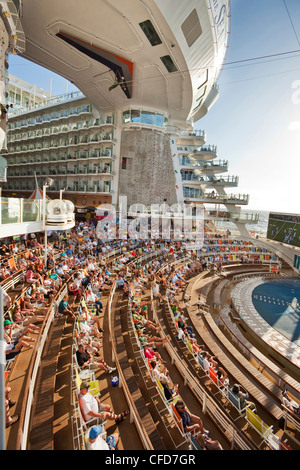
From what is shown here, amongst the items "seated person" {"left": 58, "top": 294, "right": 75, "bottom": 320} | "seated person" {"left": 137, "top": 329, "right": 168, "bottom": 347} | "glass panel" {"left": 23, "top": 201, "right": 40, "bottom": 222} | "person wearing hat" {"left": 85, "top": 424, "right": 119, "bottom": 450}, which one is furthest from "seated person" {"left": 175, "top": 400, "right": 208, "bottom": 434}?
"glass panel" {"left": 23, "top": 201, "right": 40, "bottom": 222}

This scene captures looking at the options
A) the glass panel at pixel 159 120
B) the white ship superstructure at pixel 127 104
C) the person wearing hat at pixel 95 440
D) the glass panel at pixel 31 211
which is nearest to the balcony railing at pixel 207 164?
the white ship superstructure at pixel 127 104

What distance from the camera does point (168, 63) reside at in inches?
680

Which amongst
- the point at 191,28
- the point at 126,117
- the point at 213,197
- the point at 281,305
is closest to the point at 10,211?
the point at 191,28

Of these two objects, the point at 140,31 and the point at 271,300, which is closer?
the point at 140,31

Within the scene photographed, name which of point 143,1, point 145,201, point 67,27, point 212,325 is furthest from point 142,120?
point 212,325

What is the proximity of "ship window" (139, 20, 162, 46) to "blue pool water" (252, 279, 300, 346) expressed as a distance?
18.9m

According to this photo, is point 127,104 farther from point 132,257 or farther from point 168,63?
point 132,257

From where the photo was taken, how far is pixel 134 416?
4020 millimetres

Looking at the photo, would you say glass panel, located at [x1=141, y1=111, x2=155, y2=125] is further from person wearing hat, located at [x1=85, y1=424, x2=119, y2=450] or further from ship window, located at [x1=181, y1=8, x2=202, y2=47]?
person wearing hat, located at [x1=85, y1=424, x2=119, y2=450]

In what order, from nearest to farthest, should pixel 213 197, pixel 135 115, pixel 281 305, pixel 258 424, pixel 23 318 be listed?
pixel 258 424, pixel 23 318, pixel 281 305, pixel 135 115, pixel 213 197

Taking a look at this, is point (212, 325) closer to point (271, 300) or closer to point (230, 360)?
point (230, 360)

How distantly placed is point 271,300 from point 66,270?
46.7 ft

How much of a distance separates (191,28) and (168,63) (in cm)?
340

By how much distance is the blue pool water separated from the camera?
483 inches
